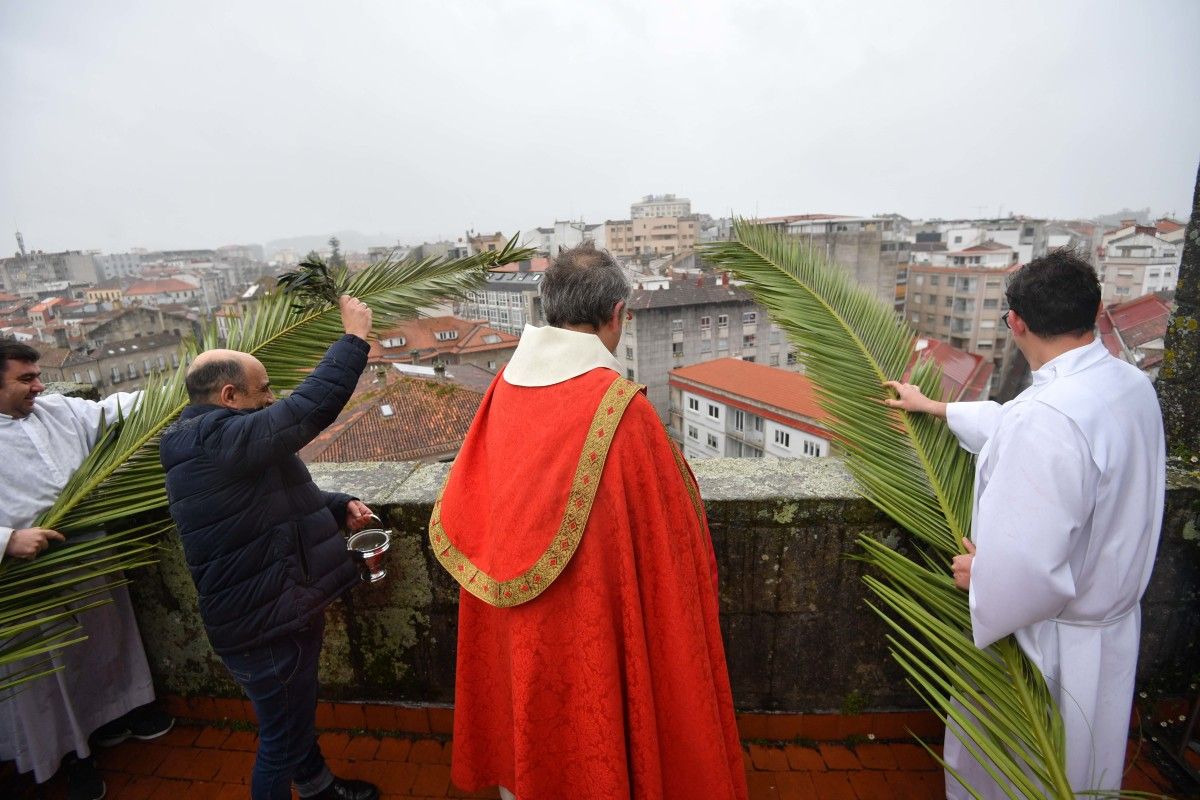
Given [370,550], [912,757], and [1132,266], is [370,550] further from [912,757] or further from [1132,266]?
[1132,266]

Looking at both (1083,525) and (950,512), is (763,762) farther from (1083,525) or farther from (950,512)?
(1083,525)

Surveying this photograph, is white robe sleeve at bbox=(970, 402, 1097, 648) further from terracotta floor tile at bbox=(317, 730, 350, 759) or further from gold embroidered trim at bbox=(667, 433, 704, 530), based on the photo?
terracotta floor tile at bbox=(317, 730, 350, 759)

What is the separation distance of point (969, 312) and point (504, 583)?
53.3 m

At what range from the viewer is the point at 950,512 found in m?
2.22

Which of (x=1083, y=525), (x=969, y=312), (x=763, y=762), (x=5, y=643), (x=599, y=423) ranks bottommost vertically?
(x=969, y=312)

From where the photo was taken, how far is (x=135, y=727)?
2.79 metres

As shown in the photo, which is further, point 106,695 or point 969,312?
point 969,312

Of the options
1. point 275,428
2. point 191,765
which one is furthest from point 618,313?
point 191,765

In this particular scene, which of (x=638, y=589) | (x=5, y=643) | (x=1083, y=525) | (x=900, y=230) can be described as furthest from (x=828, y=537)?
(x=900, y=230)

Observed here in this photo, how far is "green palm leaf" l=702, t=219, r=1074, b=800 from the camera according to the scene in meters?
1.67

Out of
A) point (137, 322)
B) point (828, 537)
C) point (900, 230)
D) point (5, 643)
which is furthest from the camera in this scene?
point (900, 230)

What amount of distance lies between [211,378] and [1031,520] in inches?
98.3

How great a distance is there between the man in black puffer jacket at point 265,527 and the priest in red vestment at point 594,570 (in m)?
0.57

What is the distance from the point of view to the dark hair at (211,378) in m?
2.01
